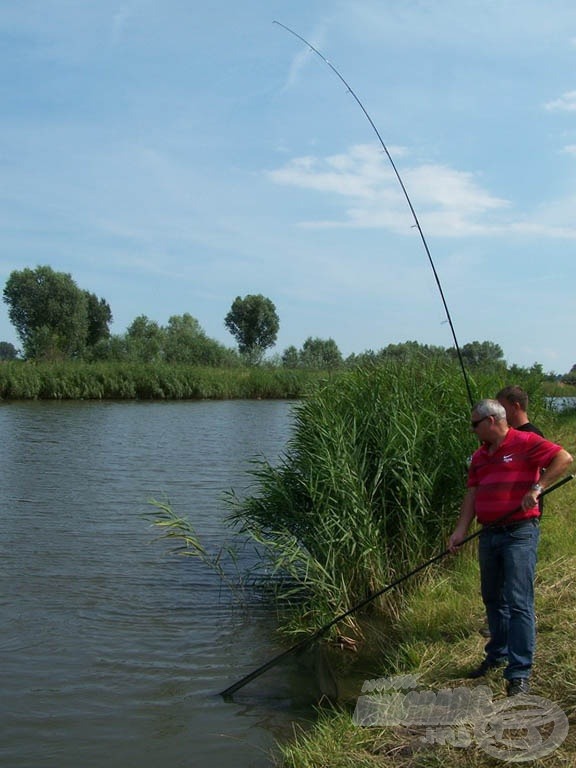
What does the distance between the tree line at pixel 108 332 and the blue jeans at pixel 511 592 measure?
76.9ft

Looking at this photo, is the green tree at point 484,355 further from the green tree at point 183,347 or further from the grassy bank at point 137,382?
the green tree at point 183,347

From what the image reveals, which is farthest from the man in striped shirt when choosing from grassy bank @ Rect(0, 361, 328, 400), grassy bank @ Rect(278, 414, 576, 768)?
grassy bank @ Rect(0, 361, 328, 400)

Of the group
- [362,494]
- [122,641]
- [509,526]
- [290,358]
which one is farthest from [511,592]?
[290,358]

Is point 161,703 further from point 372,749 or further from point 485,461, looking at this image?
point 485,461

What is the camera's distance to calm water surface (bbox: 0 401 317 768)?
5402 mm

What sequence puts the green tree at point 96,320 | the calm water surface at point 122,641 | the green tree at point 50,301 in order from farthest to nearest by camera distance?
the green tree at point 96,320 → the green tree at point 50,301 → the calm water surface at point 122,641

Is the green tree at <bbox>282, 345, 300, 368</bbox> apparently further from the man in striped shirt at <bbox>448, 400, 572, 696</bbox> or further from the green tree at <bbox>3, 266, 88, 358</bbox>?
the man in striped shirt at <bbox>448, 400, 572, 696</bbox>

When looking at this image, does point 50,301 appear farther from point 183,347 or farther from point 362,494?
point 362,494

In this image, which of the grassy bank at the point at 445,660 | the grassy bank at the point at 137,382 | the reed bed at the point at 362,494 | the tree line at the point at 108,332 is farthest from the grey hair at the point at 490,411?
the grassy bank at the point at 137,382

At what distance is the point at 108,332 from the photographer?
263 ft

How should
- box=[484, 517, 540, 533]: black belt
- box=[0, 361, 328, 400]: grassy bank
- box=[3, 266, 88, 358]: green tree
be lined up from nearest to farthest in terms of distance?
box=[484, 517, 540, 533]: black belt → box=[0, 361, 328, 400]: grassy bank → box=[3, 266, 88, 358]: green tree

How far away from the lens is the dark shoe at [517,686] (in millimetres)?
4266

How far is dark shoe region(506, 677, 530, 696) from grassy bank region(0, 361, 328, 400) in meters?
32.3

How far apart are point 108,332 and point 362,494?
75.3 metres
